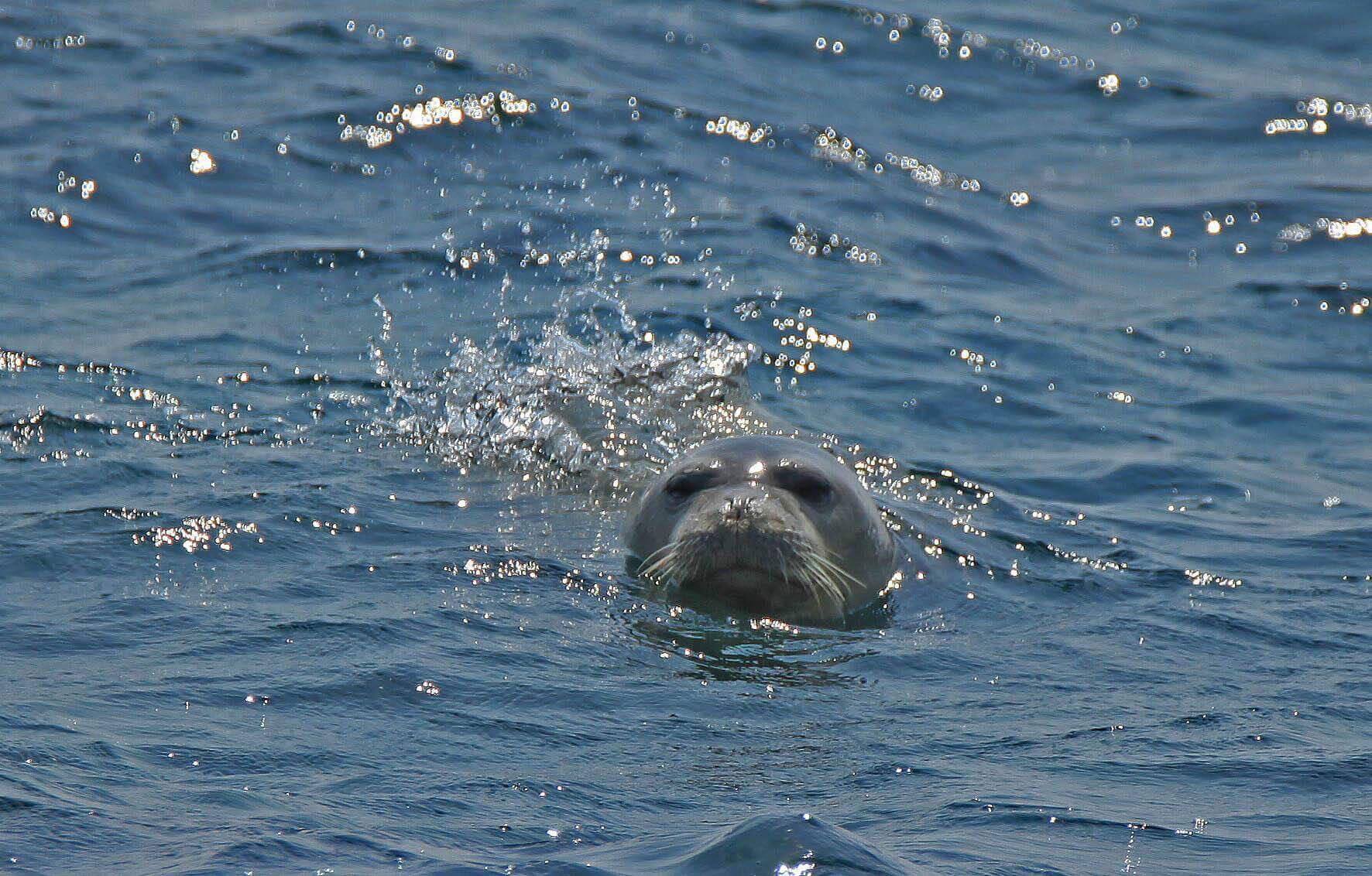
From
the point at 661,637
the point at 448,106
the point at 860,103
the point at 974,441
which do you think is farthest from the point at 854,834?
the point at 860,103

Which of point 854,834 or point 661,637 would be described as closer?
point 854,834

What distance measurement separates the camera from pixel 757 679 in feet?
19.8

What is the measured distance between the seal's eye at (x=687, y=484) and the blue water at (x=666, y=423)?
441 millimetres

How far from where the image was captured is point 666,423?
9.24 metres

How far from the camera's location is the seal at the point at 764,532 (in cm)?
674

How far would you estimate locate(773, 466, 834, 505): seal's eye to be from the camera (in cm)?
724

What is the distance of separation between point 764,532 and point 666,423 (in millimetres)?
2588

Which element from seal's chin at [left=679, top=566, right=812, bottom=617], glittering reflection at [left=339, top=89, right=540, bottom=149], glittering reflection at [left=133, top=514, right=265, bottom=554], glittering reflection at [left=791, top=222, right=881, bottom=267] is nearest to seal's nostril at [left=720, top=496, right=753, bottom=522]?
seal's chin at [left=679, top=566, right=812, bottom=617]

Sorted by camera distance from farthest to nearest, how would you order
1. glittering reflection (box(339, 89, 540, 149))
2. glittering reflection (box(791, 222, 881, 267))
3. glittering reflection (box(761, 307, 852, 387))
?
glittering reflection (box(339, 89, 540, 149)) < glittering reflection (box(791, 222, 881, 267)) < glittering reflection (box(761, 307, 852, 387))

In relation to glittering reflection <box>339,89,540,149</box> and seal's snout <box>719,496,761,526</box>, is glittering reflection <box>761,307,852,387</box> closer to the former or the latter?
glittering reflection <box>339,89,540,149</box>

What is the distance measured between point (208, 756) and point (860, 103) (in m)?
11.5

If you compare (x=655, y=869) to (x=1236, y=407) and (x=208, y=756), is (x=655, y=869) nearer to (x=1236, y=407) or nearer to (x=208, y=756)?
(x=208, y=756)

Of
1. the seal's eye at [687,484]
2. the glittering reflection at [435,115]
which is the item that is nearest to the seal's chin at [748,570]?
the seal's eye at [687,484]

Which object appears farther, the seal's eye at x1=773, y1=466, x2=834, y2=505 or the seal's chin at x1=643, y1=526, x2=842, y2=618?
the seal's eye at x1=773, y1=466, x2=834, y2=505
